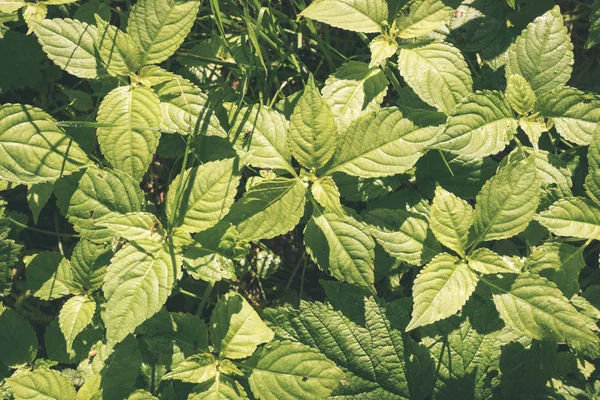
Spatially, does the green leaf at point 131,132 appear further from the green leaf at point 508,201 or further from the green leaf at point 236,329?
the green leaf at point 508,201

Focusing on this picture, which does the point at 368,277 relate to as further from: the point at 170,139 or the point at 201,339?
the point at 170,139

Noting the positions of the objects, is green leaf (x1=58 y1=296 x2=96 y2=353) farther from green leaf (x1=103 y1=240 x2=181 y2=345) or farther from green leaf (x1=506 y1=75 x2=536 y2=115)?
green leaf (x1=506 y1=75 x2=536 y2=115)

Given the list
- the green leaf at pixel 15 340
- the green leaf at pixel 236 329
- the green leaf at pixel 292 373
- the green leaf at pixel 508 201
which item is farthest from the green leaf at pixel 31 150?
the green leaf at pixel 508 201

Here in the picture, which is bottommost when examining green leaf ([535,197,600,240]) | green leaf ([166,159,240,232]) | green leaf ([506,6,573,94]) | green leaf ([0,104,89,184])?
green leaf ([535,197,600,240])

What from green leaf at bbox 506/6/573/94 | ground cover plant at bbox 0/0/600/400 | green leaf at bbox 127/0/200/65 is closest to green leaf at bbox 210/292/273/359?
ground cover plant at bbox 0/0/600/400

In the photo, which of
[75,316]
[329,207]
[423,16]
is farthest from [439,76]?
[75,316]

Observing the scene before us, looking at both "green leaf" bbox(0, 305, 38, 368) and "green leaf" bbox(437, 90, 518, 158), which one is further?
"green leaf" bbox(0, 305, 38, 368)

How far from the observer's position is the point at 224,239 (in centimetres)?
239

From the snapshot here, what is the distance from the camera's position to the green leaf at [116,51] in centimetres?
240

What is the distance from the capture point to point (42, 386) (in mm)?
2473

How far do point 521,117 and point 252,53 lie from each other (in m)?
1.22

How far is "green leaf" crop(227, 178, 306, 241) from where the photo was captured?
7.78 feet

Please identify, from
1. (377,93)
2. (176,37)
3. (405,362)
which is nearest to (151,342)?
(405,362)

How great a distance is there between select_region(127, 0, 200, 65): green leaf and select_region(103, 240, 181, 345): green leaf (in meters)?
0.79
